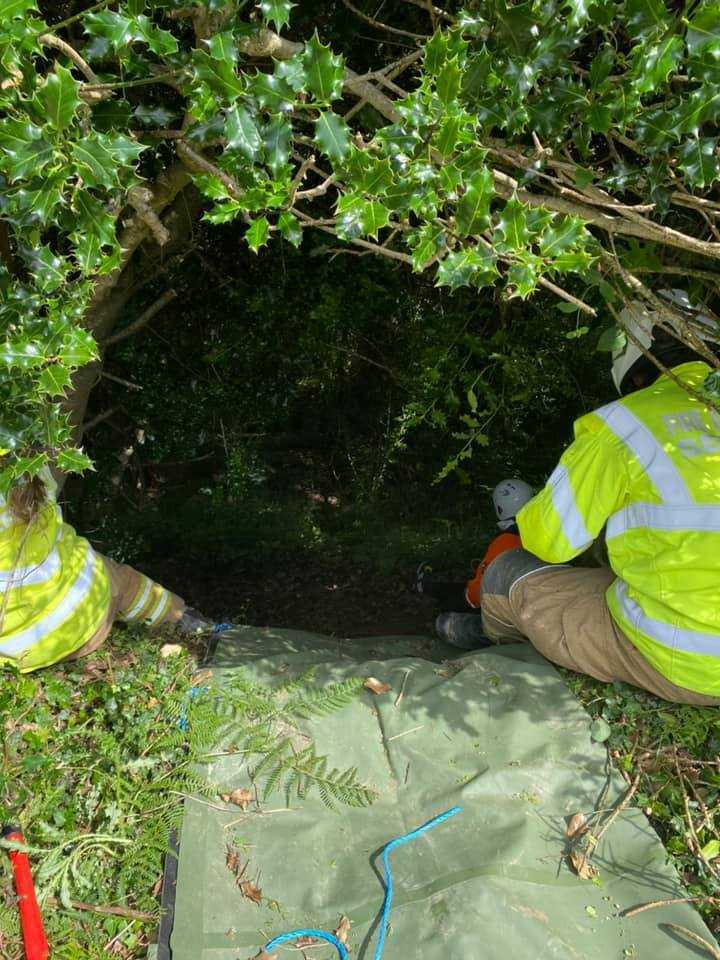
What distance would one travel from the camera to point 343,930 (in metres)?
2.26

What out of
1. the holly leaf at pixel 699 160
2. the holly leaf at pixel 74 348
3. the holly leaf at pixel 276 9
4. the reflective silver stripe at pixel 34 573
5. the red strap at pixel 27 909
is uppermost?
the holly leaf at pixel 276 9

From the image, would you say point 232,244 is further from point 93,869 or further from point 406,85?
point 93,869

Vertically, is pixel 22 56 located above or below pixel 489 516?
above

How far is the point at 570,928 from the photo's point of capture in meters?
2.26

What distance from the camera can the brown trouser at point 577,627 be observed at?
9.95 feet

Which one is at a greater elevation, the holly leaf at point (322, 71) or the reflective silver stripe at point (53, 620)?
the holly leaf at point (322, 71)

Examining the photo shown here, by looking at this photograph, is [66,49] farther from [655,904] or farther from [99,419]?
[655,904]

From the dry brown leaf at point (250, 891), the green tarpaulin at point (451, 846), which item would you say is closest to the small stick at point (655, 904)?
the green tarpaulin at point (451, 846)

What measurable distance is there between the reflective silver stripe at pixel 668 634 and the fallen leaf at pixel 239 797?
164 cm

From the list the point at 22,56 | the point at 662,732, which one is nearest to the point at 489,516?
the point at 662,732

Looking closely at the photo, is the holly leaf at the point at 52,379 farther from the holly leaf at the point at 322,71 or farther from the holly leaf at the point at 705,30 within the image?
the holly leaf at the point at 705,30

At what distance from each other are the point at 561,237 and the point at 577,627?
1.92m

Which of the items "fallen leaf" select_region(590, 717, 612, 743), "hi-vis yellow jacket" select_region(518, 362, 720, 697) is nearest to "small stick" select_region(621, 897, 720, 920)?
"fallen leaf" select_region(590, 717, 612, 743)

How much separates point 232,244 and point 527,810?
12.1 ft
